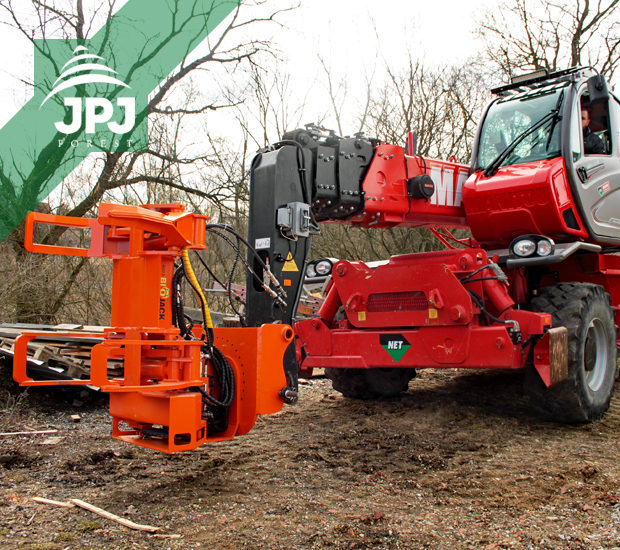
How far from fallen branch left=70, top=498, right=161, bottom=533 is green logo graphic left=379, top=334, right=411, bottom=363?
2931mm

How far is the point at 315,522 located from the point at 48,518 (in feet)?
4.81

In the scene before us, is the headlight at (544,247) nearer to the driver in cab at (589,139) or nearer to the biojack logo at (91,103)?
the driver in cab at (589,139)

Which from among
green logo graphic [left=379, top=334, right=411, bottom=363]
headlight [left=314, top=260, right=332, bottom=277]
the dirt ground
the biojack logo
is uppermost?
the biojack logo

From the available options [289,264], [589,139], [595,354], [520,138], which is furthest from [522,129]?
[289,264]

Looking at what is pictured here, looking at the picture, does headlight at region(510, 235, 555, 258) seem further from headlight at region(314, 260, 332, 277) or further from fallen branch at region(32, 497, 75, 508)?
fallen branch at region(32, 497, 75, 508)

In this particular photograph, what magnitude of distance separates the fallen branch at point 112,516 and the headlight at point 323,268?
3507 mm

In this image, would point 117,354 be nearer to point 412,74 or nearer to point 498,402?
point 498,402

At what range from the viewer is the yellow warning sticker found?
14.6 feet

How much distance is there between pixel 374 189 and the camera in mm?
5273

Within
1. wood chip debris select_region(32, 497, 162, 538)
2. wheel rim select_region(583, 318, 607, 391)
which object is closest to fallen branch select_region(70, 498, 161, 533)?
wood chip debris select_region(32, 497, 162, 538)

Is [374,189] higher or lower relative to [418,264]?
higher

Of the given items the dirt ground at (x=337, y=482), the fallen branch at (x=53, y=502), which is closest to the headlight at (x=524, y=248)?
the dirt ground at (x=337, y=482)

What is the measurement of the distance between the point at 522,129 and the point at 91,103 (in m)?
9.19

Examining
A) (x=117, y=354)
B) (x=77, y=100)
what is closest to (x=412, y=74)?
(x=77, y=100)
